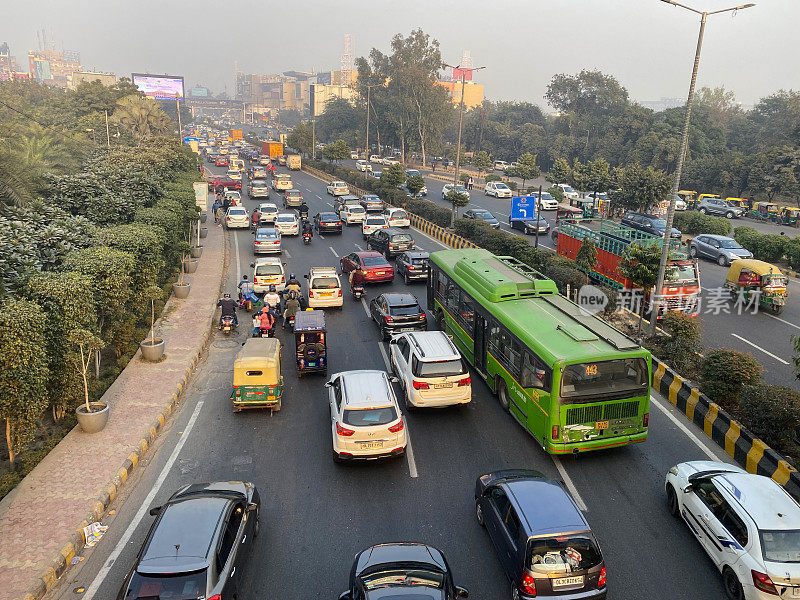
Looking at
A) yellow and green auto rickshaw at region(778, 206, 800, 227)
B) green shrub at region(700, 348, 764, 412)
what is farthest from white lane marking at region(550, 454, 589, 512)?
yellow and green auto rickshaw at region(778, 206, 800, 227)

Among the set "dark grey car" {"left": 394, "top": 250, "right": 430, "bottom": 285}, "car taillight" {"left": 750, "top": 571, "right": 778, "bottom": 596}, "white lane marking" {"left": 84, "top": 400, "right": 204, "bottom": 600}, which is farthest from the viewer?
"dark grey car" {"left": 394, "top": 250, "right": 430, "bottom": 285}

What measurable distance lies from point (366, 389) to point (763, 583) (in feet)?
24.2

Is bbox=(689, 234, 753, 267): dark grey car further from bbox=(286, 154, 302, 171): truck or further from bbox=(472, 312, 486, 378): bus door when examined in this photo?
bbox=(286, 154, 302, 171): truck

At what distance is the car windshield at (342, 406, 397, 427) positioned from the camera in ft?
37.6

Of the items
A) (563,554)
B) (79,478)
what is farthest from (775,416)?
(79,478)

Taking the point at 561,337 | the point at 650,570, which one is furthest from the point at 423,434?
the point at 650,570

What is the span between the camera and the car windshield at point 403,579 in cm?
709

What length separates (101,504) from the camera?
1032cm

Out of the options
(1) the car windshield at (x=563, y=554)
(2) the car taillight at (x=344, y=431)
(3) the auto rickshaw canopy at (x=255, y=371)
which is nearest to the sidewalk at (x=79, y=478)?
(3) the auto rickshaw canopy at (x=255, y=371)

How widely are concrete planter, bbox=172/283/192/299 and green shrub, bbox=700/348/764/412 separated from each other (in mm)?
19221

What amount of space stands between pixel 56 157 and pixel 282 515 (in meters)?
30.8

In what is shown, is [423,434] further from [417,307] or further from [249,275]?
[249,275]

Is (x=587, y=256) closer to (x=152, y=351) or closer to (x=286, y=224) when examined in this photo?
(x=152, y=351)

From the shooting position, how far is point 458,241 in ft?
113
